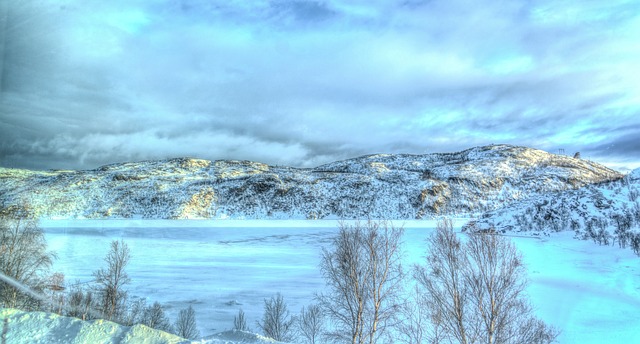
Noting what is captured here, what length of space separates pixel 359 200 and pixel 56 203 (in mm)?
54827

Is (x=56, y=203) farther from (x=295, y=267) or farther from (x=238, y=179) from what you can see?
(x=295, y=267)

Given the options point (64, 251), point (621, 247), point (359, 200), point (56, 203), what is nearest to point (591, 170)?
point (359, 200)

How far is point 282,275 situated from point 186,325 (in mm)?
10795

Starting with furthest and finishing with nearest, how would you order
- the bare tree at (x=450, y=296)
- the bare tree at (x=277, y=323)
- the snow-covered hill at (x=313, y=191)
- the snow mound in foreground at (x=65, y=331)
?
the snow-covered hill at (x=313, y=191) → the bare tree at (x=277, y=323) → the bare tree at (x=450, y=296) → the snow mound in foreground at (x=65, y=331)

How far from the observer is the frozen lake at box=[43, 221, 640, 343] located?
17109 mm

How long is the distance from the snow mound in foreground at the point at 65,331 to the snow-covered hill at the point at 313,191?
219 ft

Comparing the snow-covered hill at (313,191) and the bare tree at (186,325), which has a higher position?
the snow-covered hill at (313,191)

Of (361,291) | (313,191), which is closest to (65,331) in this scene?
(361,291)

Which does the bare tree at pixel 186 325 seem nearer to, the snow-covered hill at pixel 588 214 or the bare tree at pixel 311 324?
the bare tree at pixel 311 324

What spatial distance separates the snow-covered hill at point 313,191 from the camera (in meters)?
70.9

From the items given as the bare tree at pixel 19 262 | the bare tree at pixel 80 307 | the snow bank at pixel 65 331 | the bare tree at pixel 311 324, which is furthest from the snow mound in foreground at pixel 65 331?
the bare tree at pixel 311 324

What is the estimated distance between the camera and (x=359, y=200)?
2980 inches

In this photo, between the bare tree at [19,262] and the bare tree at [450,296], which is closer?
the bare tree at [19,262]

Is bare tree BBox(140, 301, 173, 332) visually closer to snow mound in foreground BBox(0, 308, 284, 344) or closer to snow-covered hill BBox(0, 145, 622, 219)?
snow mound in foreground BBox(0, 308, 284, 344)
